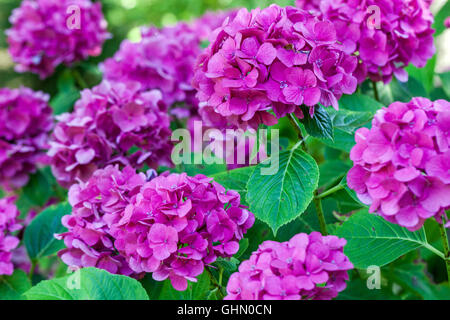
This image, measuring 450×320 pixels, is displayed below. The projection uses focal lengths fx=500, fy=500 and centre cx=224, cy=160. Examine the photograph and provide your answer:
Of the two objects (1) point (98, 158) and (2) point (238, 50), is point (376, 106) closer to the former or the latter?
(2) point (238, 50)

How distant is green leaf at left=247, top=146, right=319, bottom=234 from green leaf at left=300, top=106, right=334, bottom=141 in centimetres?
5

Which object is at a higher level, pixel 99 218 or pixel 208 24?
pixel 208 24

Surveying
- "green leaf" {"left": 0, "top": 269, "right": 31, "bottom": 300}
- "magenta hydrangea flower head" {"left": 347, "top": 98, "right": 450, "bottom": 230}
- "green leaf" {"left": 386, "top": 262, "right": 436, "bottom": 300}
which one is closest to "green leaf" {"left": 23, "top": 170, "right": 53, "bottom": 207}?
"green leaf" {"left": 0, "top": 269, "right": 31, "bottom": 300}

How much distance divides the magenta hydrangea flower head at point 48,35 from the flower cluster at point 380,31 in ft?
3.31

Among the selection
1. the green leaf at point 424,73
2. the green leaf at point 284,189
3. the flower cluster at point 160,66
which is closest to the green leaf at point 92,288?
the green leaf at point 284,189

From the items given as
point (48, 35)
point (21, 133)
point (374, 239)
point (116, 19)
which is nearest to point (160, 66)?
point (21, 133)

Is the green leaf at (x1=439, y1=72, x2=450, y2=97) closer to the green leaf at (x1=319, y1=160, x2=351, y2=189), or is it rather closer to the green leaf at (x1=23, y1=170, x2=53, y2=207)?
the green leaf at (x1=319, y1=160, x2=351, y2=189)

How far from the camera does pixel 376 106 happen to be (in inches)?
46.8

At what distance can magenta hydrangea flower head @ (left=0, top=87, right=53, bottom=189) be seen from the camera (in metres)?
1.47

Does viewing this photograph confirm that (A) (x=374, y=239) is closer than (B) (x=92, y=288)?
No

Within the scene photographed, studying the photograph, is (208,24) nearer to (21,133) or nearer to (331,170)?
(21,133)

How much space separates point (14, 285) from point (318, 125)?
0.77 meters

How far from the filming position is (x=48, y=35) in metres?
1.77
